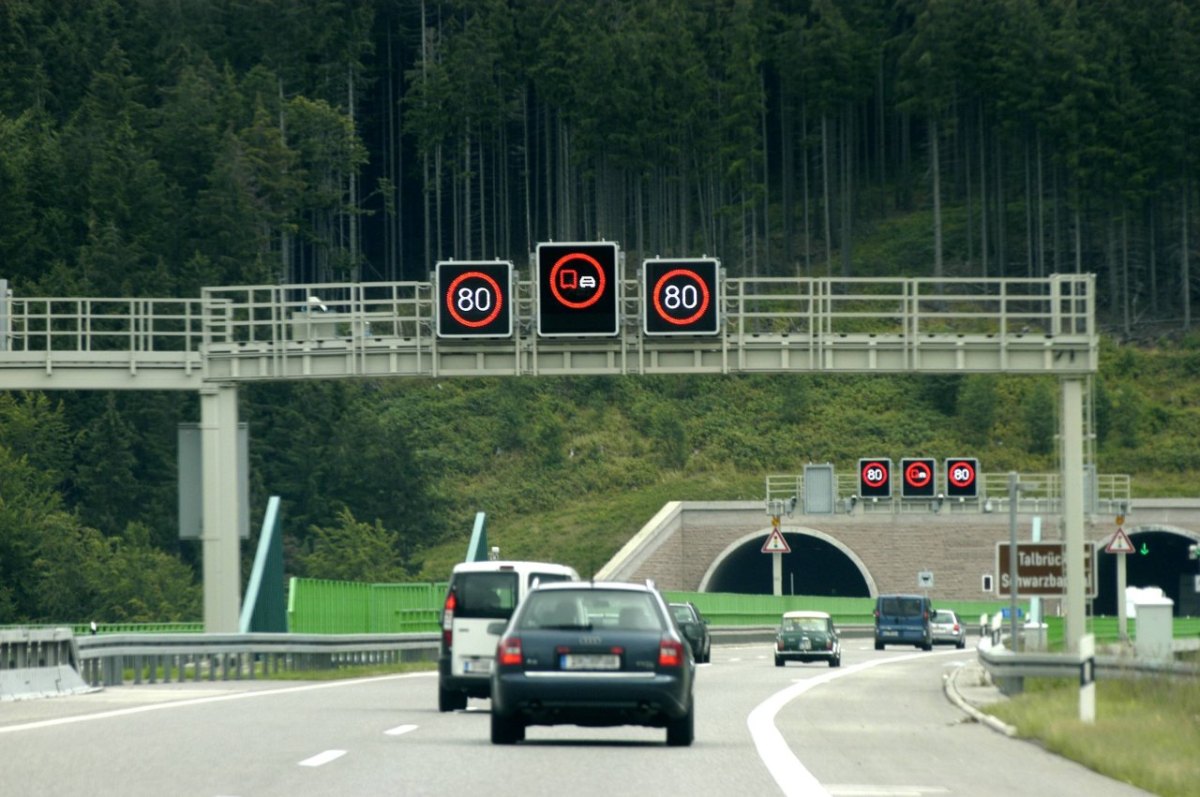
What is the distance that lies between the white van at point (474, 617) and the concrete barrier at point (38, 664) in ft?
15.6

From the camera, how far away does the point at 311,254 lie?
12275 cm

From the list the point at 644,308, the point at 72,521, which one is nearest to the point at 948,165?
the point at 72,521

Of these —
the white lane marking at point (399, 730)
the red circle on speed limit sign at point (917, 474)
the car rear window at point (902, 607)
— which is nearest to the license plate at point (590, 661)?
the white lane marking at point (399, 730)

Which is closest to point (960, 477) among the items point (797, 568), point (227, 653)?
point (797, 568)

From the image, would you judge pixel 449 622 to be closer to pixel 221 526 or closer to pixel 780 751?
pixel 780 751

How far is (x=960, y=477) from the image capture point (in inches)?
3391

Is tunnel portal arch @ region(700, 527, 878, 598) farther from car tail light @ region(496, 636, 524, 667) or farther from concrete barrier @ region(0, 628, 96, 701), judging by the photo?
car tail light @ region(496, 636, 524, 667)

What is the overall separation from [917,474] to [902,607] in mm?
18871

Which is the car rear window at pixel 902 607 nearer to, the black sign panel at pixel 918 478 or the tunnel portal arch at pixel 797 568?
the tunnel portal arch at pixel 797 568

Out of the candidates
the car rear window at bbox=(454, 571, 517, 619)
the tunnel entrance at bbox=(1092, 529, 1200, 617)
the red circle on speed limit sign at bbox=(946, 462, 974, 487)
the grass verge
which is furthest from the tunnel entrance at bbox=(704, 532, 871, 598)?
the grass verge

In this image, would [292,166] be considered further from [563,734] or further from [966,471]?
[563,734]

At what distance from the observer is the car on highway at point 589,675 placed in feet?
60.9

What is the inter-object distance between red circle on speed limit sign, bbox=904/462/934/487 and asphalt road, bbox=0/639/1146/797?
179 feet

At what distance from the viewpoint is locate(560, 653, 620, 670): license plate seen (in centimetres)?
1864
